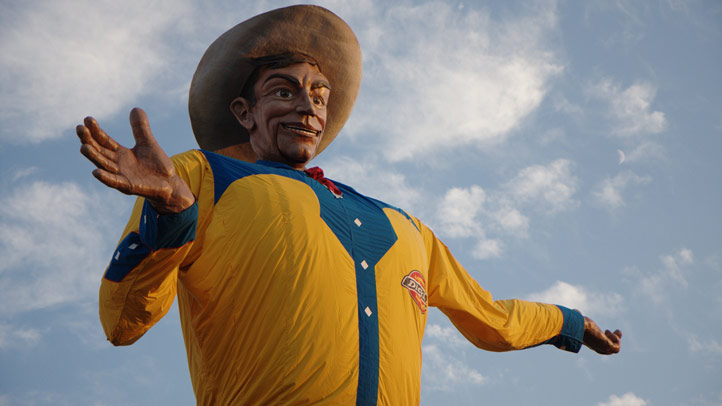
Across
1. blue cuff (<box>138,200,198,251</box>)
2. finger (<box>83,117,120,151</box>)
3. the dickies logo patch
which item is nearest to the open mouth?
the dickies logo patch

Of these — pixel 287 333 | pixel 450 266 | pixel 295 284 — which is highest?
pixel 450 266

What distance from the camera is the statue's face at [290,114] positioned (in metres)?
5.07

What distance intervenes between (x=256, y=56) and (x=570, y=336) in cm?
282

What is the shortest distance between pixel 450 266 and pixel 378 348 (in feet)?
4.57

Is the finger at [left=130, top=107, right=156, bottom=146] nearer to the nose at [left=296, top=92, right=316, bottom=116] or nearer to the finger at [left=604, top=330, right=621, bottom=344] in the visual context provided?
the nose at [left=296, top=92, right=316, bottom=116]

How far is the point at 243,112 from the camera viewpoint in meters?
5.43

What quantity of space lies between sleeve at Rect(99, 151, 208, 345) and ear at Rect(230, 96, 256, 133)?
1344mm

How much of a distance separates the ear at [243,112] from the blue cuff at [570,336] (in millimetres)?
2492

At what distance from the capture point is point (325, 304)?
4.02m

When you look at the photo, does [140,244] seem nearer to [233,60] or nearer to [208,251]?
[208,251]

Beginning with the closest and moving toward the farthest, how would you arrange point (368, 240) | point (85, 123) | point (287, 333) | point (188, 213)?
point (85, 123)
point (188, 213)
point (287, 333)
point (368, 240)

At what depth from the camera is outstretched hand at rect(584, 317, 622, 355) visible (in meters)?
5.47

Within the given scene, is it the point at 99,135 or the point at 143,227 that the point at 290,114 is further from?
the point at 99,135

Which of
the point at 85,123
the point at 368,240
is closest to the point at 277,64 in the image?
the point at 368,240
